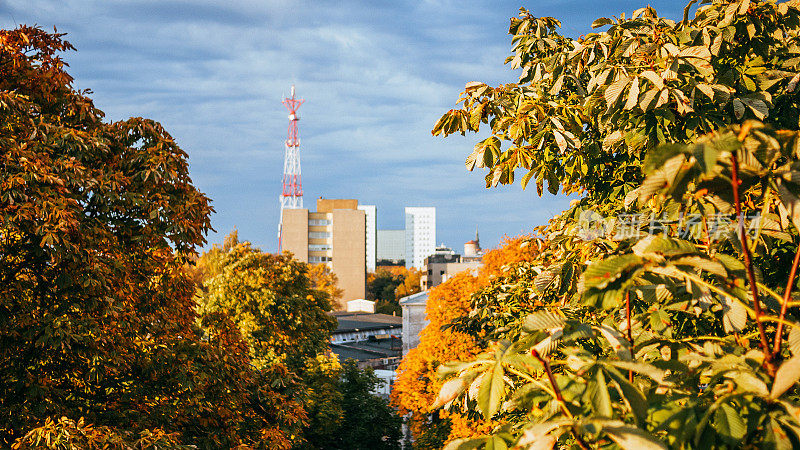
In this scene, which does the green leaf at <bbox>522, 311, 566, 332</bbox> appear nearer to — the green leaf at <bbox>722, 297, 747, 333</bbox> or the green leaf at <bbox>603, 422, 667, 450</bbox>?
the green leaf at <bbox>603, 422, 667, 450</bbox>

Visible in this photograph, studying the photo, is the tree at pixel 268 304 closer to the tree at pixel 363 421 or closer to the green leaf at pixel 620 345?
the tree at pixel 363 421

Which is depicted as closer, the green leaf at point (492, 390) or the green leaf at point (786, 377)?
the green leaf at point (786, 377)

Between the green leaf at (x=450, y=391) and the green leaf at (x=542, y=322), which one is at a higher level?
the green leaf at (x=542, y=322)

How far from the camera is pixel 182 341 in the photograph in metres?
8.64

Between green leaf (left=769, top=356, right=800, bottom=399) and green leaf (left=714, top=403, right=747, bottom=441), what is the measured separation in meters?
0.13

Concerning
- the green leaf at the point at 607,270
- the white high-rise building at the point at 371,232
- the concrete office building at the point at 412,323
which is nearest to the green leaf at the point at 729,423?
the green leaf at the point at 607,270

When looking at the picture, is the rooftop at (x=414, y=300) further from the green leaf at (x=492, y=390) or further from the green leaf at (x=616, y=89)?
the green leaf at (x=492, y=390)

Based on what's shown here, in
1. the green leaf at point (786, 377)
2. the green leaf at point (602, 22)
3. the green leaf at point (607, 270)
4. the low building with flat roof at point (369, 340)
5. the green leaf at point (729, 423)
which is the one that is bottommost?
the low building with flat roof at point (369, 340)

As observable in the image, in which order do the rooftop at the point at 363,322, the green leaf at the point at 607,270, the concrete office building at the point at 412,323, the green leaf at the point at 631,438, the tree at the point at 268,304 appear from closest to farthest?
the green leaf at the point at 631,438
the green leaf at the point at 607,270
the tree at the point at 268,304
the concrete office building at the point at 412,323
the rooftop at the point at 363,322

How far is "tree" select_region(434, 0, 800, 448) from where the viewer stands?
5.76ft

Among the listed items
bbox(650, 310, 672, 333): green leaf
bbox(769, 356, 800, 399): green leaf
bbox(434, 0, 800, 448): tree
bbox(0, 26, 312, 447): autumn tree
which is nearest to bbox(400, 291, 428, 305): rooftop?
bbox(0, 26, 312, 447): autumn tree

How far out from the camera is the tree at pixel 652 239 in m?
→ 1.76

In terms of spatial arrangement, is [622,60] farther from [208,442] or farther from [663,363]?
[208,442]

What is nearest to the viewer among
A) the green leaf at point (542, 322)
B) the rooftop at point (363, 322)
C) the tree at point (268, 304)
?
the green leaf at point (542, 322)
